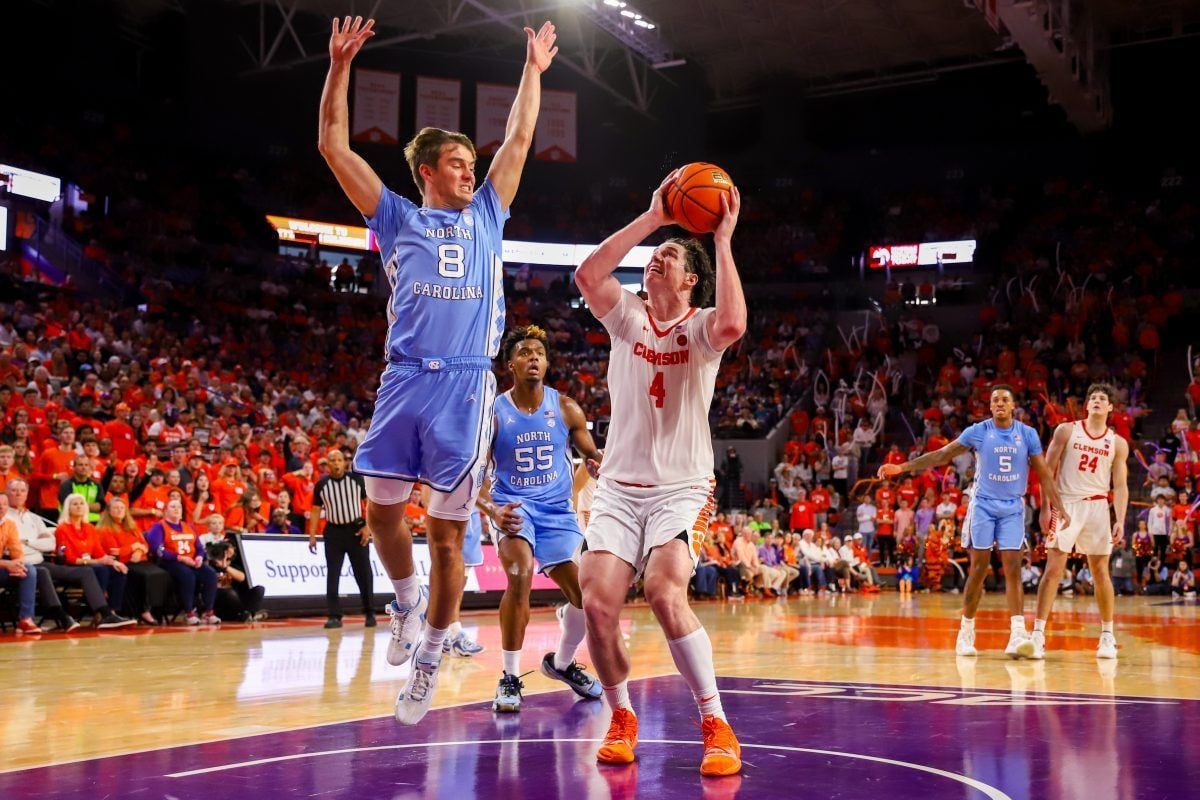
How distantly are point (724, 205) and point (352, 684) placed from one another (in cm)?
414

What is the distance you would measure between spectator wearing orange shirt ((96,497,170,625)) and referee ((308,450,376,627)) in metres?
1.76

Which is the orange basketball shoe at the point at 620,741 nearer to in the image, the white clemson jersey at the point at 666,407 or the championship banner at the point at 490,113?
the white clemson jersey at the point at 666,407

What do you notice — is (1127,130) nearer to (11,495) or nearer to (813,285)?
(813,285)

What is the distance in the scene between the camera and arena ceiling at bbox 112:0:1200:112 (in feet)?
87.9

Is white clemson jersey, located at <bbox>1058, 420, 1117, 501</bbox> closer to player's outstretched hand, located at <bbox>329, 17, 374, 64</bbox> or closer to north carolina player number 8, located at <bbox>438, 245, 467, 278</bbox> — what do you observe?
north carolina player number 8, located at <bbox>438, 245, 467, 278</bbox>

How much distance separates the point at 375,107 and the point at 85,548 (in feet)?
61.2

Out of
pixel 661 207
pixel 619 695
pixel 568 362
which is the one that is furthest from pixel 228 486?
pixel 568 362

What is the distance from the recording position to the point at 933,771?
433 centimetres

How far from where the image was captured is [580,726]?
18.4 ft

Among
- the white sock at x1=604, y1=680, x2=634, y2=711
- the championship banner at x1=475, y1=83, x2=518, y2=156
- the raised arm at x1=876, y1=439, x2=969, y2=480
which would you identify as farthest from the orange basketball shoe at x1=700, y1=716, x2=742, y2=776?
the championship banner at x1=475, y1=83, x2=518, y2=156

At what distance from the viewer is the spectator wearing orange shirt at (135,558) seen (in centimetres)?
1162

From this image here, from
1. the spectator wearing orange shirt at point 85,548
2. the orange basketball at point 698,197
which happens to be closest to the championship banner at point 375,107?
the spectator wearing orange shirt at point 85,548

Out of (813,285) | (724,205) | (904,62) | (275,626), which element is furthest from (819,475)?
(724,205)

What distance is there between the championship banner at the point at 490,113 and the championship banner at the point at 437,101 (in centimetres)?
62
